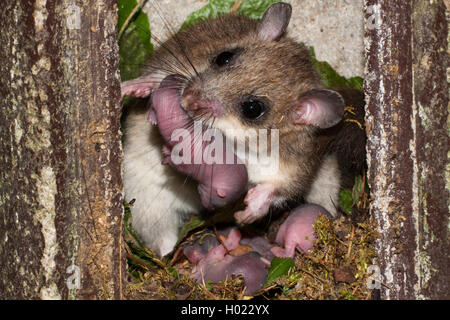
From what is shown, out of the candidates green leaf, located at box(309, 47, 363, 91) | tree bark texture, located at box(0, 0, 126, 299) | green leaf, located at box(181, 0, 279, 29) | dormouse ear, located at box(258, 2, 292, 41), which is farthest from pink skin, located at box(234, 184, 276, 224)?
green leaf, located at box(181, 0, 279, 29)

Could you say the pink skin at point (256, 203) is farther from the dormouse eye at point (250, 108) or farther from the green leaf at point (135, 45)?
the green leaf at point (135, 45)

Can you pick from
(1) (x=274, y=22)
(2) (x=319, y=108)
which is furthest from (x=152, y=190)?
(1) (x=274, y=22)

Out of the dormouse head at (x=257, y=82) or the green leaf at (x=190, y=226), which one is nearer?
the dormouse head at (x=257, y=82)

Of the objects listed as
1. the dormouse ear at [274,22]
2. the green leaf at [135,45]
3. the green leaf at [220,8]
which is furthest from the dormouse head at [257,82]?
the green leaf at [220,8]

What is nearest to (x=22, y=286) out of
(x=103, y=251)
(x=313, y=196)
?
(x=103, y=251)

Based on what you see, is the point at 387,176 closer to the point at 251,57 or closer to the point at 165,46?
the point at 251,57

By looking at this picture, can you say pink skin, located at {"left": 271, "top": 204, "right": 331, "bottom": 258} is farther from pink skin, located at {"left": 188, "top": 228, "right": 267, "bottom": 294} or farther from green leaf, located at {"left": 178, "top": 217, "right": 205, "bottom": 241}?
green leaf, located at {"left": 178, "top": 217, "right": 205, "bottom": 241}
